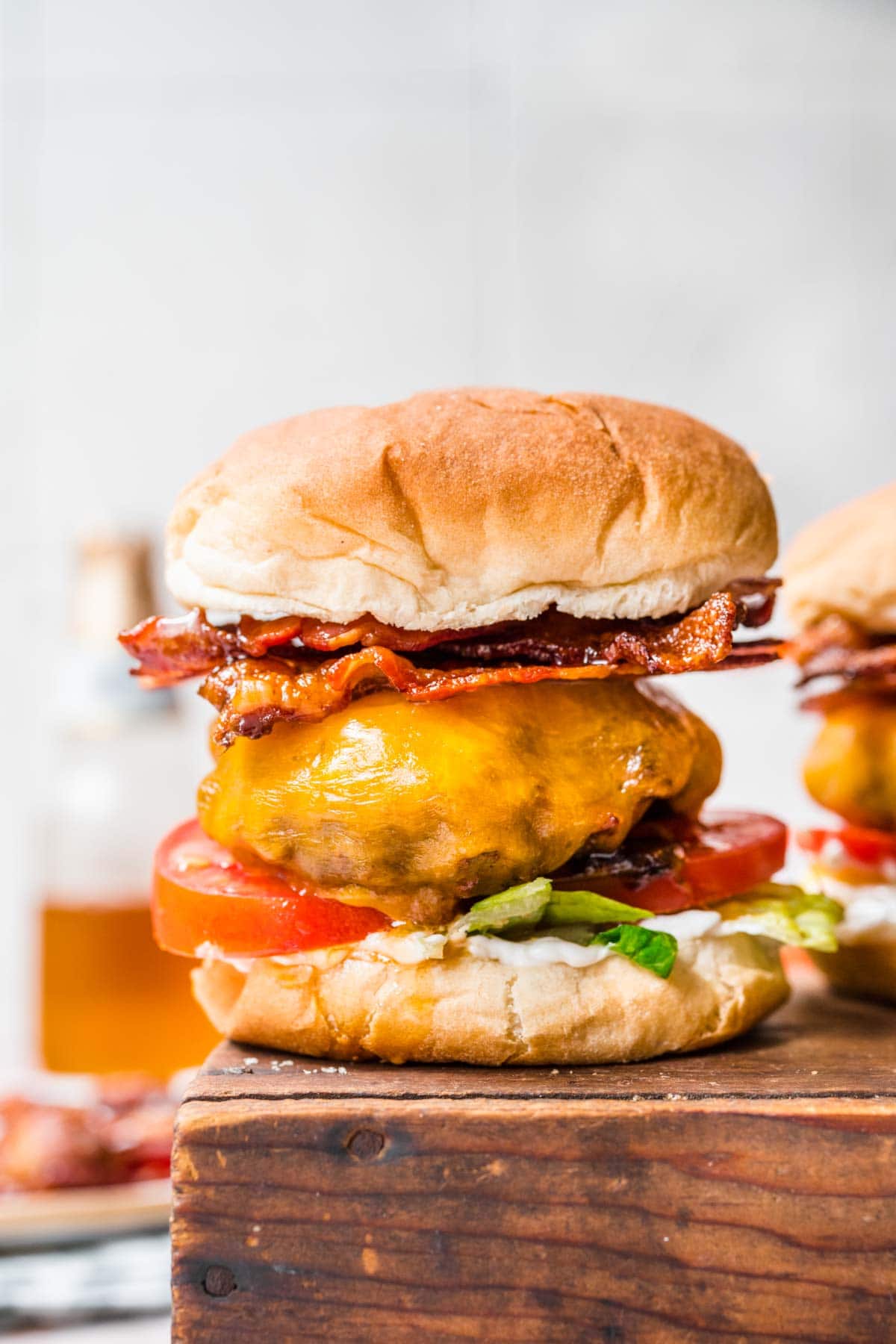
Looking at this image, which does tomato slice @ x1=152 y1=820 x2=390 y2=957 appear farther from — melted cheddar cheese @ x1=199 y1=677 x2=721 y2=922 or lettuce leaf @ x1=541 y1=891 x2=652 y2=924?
lettuce leaf @ x1=541 y1=891 x2=652 y2=924

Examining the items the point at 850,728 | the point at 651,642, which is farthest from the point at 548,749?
the point at 850,728

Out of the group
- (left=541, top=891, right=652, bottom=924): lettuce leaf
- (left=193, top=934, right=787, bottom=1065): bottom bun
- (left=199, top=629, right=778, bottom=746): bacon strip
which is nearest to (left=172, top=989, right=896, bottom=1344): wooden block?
(left=193, top=934, right=787, bottom=1065): bottom bun

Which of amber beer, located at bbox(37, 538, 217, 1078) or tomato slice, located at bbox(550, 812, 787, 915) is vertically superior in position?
tomato slice, located at bbox(550, 812, 787, 915)

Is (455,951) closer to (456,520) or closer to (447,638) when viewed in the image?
(447,638)

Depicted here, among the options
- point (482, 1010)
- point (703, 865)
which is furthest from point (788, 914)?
point (482, 1010)

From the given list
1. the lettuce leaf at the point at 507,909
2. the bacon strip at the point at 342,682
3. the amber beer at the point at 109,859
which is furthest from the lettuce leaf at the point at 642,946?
the amber beer at the point at 109,859

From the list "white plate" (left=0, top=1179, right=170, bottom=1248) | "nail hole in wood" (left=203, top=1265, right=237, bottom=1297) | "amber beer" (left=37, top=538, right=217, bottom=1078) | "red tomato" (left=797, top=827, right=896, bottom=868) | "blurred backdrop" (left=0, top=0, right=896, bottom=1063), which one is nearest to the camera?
"nail hole in wood" (left=203, top=1265, right=237, bottom=1297)

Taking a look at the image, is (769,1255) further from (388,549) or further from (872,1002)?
(388,549)
